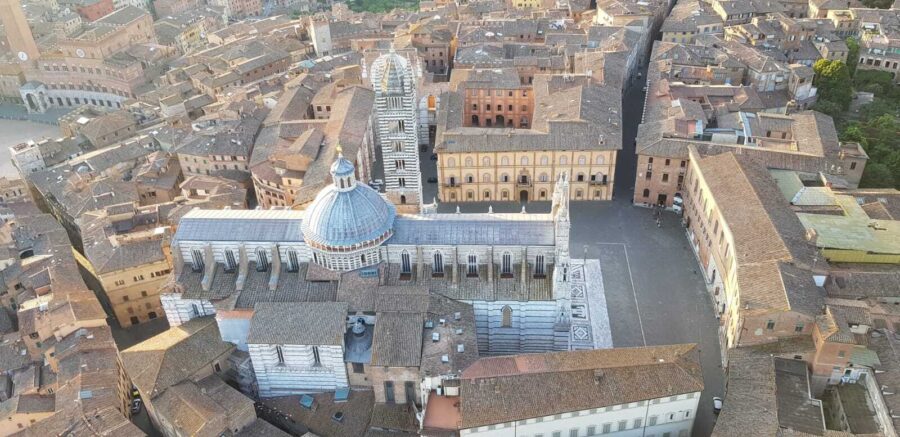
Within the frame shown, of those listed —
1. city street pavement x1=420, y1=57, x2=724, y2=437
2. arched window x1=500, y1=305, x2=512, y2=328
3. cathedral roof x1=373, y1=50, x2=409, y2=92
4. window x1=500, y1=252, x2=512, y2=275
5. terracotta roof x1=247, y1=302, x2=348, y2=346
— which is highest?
cathedral roof x1=373, y1=50, x2=409, y2=92

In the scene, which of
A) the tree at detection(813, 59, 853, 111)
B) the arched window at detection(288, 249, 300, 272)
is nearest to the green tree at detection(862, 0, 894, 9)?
the tree at detection(813, 59, 853, 111)

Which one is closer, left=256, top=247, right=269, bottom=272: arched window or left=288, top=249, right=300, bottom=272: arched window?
left=288, top=249, right=300, bottom=272: arched window

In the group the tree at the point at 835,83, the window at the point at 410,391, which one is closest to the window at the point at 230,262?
the window at the point at 410,391

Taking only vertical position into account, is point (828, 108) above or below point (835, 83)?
below

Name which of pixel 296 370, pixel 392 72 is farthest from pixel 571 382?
pixel 392 72

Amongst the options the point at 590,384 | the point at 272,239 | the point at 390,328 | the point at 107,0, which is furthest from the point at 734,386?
the point at 107,0

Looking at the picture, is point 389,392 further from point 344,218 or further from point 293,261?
point 293,261

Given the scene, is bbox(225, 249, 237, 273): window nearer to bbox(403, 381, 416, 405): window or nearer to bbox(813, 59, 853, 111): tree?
bbox(403, 381, 416, 405): window
